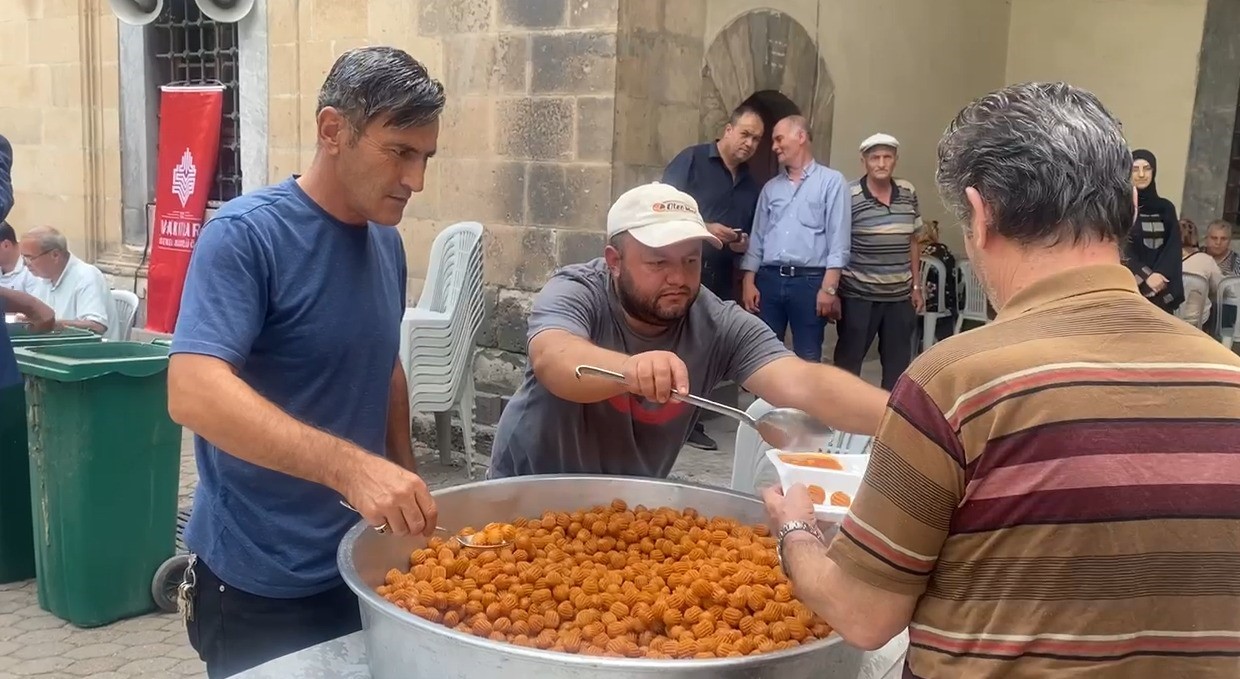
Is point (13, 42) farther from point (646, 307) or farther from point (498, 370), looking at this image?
point (646, 307)

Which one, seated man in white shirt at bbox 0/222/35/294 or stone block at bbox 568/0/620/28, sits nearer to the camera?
stone block at bbox 568/0/620/28

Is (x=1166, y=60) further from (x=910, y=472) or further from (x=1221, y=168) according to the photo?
(x=910, y=472)

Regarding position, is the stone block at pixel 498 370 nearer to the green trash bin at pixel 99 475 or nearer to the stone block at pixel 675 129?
the stone block at pixel 675 129

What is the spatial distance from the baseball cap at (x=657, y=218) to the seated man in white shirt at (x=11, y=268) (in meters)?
4.75

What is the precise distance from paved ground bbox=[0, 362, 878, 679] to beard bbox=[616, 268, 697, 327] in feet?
7.50

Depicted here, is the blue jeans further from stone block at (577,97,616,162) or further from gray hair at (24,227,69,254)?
gray hair at (24,227,69,254)

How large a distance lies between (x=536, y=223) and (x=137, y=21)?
4115 mm

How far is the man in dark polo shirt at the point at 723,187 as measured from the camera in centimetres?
582

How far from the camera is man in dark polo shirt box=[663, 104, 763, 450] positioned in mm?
5816

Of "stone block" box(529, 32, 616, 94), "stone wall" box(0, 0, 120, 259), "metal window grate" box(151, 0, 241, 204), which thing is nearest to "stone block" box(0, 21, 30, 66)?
"stone wall" box(0, 0, 120, 259)

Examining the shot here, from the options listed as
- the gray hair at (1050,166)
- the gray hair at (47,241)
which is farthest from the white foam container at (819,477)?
the gray hair at (47,241)

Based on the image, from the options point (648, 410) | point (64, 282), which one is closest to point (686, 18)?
point (64, 282)

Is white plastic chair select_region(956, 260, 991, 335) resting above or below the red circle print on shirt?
below

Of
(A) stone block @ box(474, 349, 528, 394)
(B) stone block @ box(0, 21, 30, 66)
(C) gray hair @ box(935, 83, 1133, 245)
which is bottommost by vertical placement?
(A) stone block @ box(474, 349, 528, 394)
